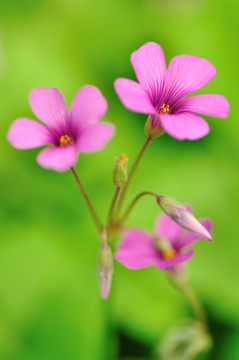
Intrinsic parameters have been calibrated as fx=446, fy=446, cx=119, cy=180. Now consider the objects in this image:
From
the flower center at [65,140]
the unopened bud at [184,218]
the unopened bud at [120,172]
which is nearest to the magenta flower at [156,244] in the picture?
the unopened bud at [184,218]

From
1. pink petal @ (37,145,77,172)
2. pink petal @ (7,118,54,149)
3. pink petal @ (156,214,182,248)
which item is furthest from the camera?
pink petal @ (156,214,182,248)

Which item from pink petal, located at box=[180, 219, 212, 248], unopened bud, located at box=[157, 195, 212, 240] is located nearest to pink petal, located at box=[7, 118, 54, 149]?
unopened bud, located at box=[157, 195, 212, 240]

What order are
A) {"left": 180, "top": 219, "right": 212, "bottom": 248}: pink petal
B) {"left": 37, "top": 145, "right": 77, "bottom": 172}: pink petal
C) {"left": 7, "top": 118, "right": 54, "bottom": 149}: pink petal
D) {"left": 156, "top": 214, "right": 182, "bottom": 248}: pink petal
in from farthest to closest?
{"left": 156, "top": 214, "right": 182, "bottom": 248}: pink petal < {"left": 180, "top": 219, "right": 212, "bottom": 248}: pink petal < {"left": 7, "top": 118, "right": 54, "bottom": 149}: pink petal < {"left": 37, "top": 145, "right": 77, "bottom": 172}: pink petal

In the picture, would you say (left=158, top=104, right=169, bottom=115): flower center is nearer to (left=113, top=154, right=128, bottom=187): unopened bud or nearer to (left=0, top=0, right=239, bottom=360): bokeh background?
(left=113, top=154, right=128, bottom=187): unopened bud

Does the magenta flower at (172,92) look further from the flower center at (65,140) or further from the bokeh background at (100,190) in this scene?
the bokeh background at (100,190)

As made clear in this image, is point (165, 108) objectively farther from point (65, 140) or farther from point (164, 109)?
point (65, 140)

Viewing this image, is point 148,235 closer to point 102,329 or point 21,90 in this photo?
point 102,329

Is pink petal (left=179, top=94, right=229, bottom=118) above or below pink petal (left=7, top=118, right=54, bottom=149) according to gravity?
below
